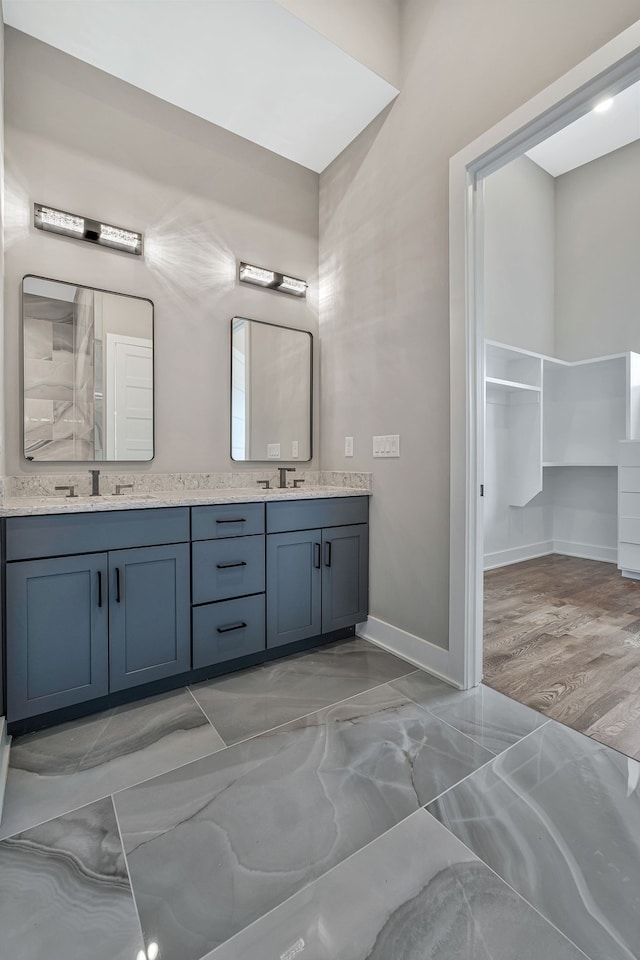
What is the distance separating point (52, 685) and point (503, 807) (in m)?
1.60

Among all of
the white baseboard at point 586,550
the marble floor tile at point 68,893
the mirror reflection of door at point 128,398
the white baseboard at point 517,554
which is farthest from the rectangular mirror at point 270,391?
the white baseboard at point 586,550

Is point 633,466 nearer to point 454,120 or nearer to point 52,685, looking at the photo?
point 454,120

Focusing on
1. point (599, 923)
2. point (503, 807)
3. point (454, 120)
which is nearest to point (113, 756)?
point (503, 807)

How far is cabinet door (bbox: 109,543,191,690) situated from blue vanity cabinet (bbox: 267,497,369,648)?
0.45 m

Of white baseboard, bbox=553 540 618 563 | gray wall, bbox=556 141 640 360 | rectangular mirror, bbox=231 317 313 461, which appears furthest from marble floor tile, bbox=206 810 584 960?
gray wall, bbox=556 141 640 360

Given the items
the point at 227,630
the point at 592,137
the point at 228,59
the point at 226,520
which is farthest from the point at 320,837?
the point at 592,137

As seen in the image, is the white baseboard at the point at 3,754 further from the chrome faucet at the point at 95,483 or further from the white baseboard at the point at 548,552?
the white baseboard at the point at 548,552

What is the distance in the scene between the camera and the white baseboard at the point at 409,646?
2062mm

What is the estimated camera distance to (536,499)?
454 cm

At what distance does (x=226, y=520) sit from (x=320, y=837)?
1.24 metres

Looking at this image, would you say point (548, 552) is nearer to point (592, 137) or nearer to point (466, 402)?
point (466, 402)

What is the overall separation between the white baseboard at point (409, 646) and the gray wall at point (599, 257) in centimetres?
368

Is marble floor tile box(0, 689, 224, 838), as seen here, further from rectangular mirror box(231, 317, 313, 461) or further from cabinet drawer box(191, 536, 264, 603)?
rectangular mirror box(231, 317, 313, 461)

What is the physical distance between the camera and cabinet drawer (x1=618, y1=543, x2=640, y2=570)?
3.67 metres
